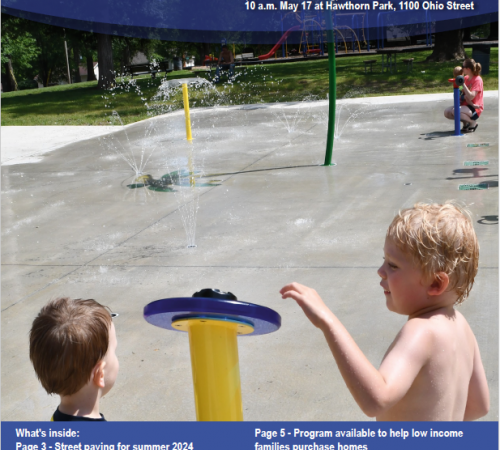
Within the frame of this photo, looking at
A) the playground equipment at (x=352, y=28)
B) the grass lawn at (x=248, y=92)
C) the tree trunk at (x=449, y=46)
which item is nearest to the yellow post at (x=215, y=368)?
the grass lawn at (x=248, y=92)

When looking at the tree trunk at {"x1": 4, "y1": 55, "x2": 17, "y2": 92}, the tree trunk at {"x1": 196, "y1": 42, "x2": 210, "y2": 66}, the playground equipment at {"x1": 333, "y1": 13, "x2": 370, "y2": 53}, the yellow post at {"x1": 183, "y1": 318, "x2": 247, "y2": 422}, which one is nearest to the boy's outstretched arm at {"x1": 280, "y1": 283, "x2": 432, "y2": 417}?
the yellow post at {"x1": 183, "y1": 318, "x2": 247, "y2": 422}

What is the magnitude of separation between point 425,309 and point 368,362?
277 mm

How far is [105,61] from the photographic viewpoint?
89.9ft

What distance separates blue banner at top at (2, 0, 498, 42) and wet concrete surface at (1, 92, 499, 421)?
13064mm

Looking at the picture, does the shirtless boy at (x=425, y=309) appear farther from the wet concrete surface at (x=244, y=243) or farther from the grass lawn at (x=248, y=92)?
the grass lawn at (x=248, y=92)

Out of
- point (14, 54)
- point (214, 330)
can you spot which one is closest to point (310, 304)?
point (214, 330)

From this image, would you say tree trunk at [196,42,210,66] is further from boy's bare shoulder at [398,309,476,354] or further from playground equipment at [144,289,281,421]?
boy's bare shoulder at [398,309,476,354]

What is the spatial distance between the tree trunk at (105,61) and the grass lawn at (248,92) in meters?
1.54

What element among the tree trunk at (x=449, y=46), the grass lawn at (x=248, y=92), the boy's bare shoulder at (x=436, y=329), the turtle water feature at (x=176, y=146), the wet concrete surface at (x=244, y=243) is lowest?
the wet concrete surface at (x=244, y=243)

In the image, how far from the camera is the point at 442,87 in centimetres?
1848

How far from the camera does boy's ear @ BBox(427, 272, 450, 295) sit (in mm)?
1519

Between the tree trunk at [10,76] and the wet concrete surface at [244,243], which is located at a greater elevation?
the tree trunk at [10,76]

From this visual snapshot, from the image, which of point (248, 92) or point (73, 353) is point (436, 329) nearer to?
point (73, 353)

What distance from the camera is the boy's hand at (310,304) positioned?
4.74 ft
